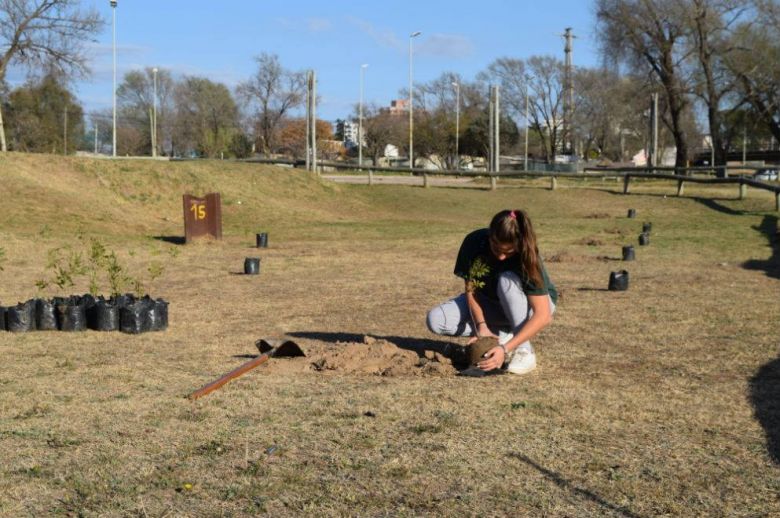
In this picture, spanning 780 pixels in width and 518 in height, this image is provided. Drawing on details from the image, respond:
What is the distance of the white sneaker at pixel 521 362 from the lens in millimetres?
6469

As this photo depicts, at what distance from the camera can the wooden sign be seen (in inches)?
721

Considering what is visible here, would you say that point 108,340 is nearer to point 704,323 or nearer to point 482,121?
point 704,323

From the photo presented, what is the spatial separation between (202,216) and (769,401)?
47.2 ft

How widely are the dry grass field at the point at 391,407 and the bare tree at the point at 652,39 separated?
38.5m

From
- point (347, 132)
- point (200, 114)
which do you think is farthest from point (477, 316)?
point (347, 132)

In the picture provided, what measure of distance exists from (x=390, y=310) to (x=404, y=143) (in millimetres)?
79249

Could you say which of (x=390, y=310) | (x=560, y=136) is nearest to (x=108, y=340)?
(x=390, y=310)

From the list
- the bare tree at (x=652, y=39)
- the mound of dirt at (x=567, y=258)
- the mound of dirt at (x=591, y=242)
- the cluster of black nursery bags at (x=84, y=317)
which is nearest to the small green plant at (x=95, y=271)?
the cluster of black nursery bags at (x=84, y=317)

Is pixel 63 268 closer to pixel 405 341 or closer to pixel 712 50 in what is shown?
pixel 405 341

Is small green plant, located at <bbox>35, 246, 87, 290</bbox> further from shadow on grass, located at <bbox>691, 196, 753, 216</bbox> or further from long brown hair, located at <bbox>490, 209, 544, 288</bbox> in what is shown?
shadow on grass, located at <bbox>691, 196, 753, 216</bbox>

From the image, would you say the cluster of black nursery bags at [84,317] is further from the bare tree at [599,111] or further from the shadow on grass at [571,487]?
the bare tree at [599,111]

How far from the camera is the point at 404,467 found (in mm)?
4430

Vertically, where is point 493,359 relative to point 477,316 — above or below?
below

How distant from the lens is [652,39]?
49938 millimetres
